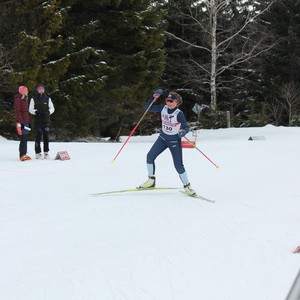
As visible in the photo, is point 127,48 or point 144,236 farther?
point 127,48

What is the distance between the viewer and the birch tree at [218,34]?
25.3 metres

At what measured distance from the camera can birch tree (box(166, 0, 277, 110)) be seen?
2528cm

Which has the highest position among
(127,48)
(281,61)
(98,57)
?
(281,61)

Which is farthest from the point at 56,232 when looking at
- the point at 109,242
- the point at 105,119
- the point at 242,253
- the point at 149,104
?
the point at 105,119

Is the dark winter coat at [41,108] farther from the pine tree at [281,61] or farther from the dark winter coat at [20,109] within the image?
the pine tree at [281,61]

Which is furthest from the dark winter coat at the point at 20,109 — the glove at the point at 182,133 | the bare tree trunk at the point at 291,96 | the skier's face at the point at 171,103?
the bare tree trunk at the point at 291,96

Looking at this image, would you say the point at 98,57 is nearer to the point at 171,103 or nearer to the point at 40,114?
the point at 40,114

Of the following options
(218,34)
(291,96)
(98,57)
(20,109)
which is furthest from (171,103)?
(291,96)

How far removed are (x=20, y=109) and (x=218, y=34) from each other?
67.7 ft

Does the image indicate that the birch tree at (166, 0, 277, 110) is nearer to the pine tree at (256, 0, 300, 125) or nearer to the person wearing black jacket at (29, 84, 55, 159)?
the pine tree at (256, 0, 300, 125)

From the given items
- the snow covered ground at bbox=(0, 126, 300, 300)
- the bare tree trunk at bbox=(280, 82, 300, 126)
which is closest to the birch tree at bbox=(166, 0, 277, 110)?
the bare tree trunk at bbox=(280, 82, 300, 126)

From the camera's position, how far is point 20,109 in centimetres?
983

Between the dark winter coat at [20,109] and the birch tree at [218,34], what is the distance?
16327 millimetres

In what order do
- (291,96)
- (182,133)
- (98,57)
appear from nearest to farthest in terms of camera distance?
(182,133)
(98,57)
(291,96)
